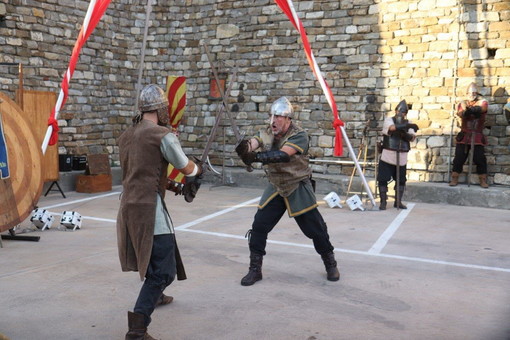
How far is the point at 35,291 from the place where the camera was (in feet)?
12.4

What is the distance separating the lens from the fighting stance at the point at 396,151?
24.1ft

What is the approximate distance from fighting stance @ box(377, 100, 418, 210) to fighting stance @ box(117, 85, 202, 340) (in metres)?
4.93

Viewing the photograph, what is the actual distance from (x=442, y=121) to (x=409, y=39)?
4.80 feet

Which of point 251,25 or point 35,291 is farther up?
point 251,25

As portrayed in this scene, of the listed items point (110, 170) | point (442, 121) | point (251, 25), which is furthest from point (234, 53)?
point (442, 121)

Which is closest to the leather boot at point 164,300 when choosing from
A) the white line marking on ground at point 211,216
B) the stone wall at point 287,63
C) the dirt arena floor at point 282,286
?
the dirt arena floor at point 282,286

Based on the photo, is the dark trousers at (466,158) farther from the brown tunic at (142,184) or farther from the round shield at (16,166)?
the brown tunic at (142,184)

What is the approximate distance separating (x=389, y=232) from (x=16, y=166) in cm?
408

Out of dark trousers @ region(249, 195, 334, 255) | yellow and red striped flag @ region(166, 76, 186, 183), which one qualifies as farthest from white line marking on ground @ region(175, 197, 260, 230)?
dark trousers @ region(249, 195, 334, 255)

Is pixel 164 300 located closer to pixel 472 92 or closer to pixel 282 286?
pixel 282 286

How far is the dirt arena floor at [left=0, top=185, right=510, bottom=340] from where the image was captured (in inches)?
125

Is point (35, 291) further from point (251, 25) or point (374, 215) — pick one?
point (251, 25)

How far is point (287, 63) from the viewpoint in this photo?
9.70 m

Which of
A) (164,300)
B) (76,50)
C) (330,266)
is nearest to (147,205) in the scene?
(164,300)
